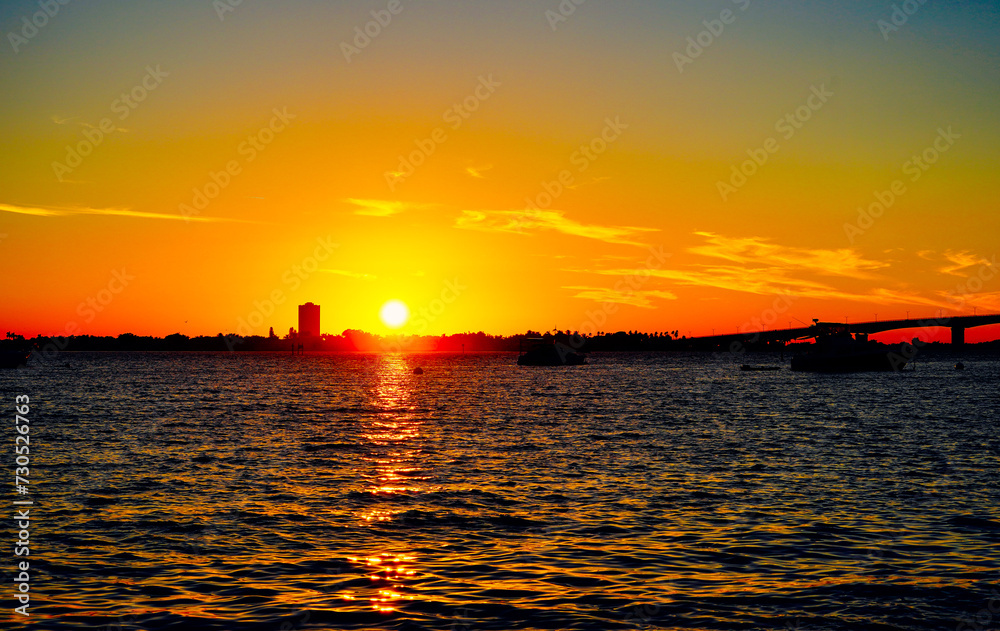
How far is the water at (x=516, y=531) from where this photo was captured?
15727 mm

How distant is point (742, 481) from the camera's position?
3091 centimetres

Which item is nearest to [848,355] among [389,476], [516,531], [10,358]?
[389,476]

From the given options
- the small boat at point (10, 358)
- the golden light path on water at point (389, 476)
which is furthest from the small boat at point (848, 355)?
the small boat at point (10, 358)

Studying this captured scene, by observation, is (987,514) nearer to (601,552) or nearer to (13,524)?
(601,552)

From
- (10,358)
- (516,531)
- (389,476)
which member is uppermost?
(10,358)

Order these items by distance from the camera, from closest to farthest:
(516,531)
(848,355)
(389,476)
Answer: (516,531)
(389,476)
(848,355)

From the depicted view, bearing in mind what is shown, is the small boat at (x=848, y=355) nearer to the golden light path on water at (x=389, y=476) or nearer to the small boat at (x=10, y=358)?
the golden light path on water at (x=389, y=476)

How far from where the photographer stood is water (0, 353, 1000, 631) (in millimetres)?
15727

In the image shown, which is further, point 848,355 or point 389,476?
point 848,355

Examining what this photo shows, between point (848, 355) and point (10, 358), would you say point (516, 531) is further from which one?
point (10, 358)

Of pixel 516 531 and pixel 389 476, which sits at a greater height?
pixel 516 531

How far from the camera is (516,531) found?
22.3m

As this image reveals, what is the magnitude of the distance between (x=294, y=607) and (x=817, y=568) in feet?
36.7

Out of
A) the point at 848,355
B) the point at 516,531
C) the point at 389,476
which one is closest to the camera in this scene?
the point at 516,531
